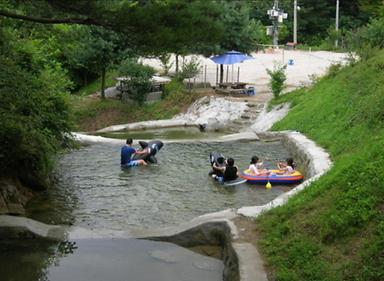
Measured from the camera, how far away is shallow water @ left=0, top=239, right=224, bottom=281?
922 centimetres

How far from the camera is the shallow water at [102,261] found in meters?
9.22

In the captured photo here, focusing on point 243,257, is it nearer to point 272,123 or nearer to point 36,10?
point 36,10

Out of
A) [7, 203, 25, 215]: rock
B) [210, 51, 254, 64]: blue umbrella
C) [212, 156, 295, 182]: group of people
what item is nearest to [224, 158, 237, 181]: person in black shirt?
[212, 156, 295, 182]: group of people

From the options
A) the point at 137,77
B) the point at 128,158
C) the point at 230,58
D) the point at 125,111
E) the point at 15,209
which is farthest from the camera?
the point at 125,111

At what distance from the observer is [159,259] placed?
9.81m

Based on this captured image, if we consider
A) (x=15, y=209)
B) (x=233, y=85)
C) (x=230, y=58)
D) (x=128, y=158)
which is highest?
(x=230, y=58)

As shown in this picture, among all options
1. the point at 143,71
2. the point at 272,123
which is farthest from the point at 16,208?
the point at 143,71

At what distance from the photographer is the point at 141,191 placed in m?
14.0

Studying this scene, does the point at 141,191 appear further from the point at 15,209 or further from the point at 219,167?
the point at 15,209

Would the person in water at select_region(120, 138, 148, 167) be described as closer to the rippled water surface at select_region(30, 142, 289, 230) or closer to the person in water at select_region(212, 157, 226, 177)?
the rippled water surface at select_region(30, 142, 289, 230)

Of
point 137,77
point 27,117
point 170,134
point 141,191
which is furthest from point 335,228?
point 137,77

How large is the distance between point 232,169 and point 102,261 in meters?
5.43

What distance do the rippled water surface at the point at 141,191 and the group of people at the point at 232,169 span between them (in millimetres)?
284

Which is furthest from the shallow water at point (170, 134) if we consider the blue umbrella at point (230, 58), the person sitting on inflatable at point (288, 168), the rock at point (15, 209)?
the rock at point (15, 209)
